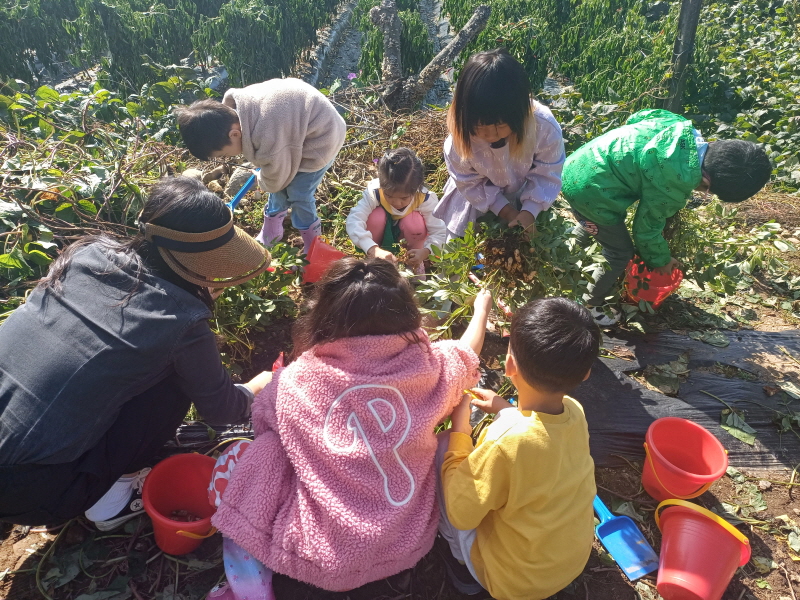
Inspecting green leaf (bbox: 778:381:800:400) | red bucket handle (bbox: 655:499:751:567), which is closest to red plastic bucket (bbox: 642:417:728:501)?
red bucket handle (bbox: 655:499:751:567)

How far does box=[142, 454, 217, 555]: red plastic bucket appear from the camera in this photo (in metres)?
1.49

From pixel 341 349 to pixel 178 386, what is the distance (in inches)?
24.2

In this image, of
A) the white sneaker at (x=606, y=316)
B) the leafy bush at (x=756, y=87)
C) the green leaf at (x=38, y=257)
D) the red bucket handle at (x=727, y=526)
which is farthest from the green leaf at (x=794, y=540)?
the leafy bush at (x=756, y=87)

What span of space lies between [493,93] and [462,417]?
3.65ft

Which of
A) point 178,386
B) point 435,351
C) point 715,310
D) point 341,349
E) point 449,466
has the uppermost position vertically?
point 341,349

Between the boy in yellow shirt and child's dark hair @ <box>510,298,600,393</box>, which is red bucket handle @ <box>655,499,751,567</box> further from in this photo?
child's dark hair @ <box>510,298,600,393</box>

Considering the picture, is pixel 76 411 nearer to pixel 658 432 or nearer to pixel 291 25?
pixel 658 432

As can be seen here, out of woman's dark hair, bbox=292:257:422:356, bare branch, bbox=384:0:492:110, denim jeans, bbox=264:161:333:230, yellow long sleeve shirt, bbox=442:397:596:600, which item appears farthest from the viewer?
bare branch, bbox=384:0:492:110

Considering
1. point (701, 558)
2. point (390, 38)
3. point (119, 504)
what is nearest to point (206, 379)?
point (119, 504)

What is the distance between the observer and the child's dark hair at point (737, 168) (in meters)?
1.92

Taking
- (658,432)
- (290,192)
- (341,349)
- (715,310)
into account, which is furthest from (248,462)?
(715,310)

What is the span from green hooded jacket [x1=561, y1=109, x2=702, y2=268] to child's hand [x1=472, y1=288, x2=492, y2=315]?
2.48 feet

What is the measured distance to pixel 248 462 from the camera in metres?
1.35

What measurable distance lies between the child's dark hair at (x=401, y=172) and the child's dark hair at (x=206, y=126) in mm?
746
